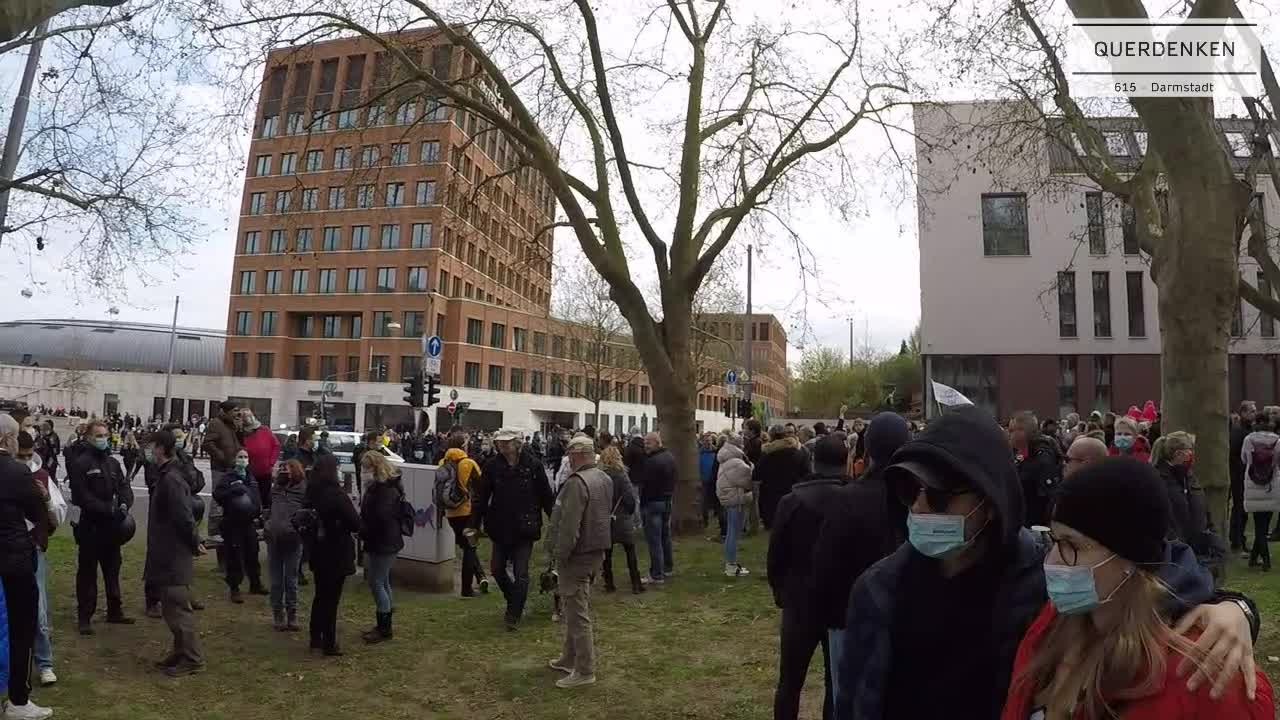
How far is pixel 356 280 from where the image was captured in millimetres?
62719

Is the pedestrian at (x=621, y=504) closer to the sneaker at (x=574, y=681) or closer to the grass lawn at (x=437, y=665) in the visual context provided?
the grass lawn at (x=437, y=665)

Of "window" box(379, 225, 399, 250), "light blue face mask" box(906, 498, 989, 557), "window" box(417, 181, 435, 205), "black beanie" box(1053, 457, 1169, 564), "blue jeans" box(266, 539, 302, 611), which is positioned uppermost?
"window" box(417, 181, 435, 205)

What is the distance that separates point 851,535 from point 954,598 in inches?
76.9

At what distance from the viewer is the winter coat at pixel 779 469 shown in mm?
10008

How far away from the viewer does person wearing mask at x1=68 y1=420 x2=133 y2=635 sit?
7578 millimetres

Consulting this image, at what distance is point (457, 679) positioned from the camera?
685 cm

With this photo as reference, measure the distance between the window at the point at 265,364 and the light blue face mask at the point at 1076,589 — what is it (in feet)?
223

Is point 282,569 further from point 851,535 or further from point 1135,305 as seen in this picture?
point 1135,305

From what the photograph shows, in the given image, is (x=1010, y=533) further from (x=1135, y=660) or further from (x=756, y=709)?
(x=756, y=709)

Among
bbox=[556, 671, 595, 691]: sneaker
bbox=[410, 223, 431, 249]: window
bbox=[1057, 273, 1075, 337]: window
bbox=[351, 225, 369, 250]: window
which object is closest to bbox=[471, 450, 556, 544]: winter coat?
bbox=[556, 671, 595, 691]: sneaker

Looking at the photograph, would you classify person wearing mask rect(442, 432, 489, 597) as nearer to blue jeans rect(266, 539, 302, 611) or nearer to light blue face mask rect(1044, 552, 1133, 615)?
blue jeans rect(266, 539, 302, 611)

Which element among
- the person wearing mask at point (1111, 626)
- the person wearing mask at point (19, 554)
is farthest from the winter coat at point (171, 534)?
the person wearing mask at point (1111, 626)

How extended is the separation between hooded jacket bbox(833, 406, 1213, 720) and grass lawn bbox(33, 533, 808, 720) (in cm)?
416

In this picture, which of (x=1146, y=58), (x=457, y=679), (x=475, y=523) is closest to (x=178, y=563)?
(x=457, y=679)
